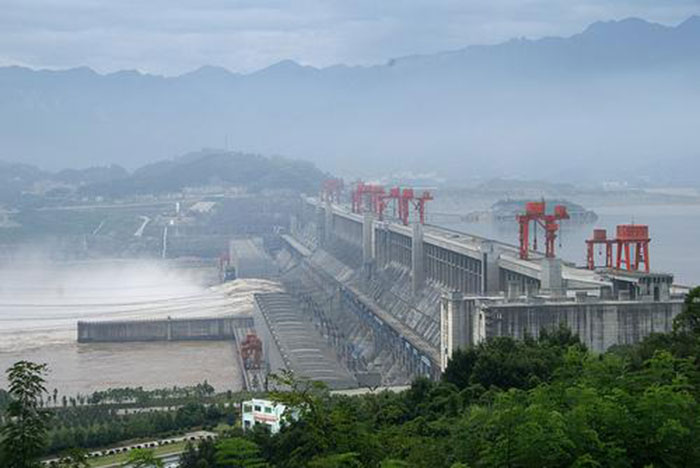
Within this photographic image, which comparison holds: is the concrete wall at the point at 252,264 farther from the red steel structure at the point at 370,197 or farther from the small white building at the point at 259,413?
the small white building at the point at 259,413

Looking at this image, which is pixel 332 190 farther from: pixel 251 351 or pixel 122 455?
pixel 122 455

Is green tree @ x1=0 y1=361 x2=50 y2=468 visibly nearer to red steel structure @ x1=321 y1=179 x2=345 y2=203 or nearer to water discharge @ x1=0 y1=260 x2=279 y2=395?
water discharge @ x1=0 y1=260 x2=279 y2=395

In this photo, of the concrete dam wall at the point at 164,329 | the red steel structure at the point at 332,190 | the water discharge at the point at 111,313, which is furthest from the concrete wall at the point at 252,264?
the concrete dam wall at the point at 164,329

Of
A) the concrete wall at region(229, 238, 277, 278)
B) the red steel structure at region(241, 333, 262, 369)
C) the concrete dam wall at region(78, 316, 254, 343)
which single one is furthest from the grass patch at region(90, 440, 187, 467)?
the concrete wall at region(229, 238, 277, 278)

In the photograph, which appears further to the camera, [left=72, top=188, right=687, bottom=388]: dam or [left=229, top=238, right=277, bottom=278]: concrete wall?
[left=229, top=238, right=277, bottom=278]: concrete wall

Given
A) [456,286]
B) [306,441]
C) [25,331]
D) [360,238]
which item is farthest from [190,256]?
[306,441]

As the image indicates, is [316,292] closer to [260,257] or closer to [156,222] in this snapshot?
[260,257]
